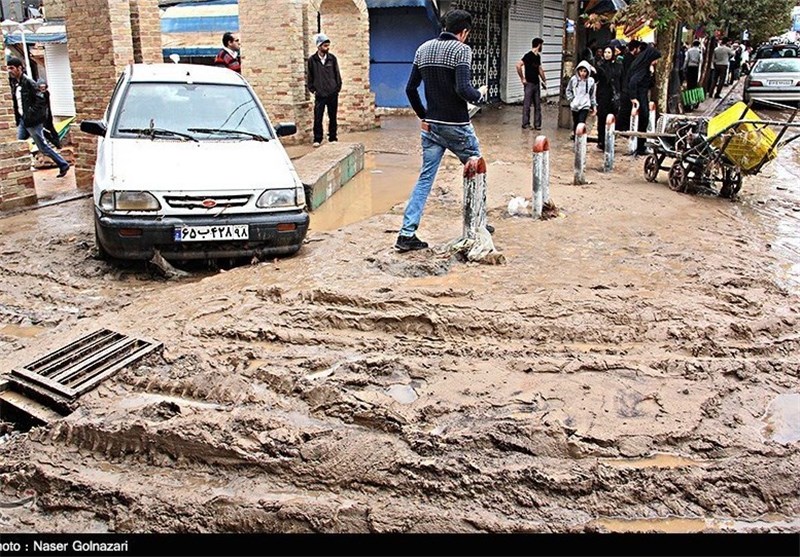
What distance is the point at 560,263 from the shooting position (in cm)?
627

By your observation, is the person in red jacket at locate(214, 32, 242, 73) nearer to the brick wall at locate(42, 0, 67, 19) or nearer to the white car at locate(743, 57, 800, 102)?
the brick wall at locate(42, 0, 67, 19)

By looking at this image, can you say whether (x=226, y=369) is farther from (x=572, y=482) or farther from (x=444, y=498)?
(x=572, y=482)

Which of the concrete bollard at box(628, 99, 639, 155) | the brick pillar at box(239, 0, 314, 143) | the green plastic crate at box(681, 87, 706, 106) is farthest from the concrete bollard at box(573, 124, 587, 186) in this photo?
the green plastic crate at box(681, 87, 706, 106)

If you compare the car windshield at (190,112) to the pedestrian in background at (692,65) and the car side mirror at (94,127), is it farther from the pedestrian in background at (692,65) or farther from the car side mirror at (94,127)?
the pedestrian in background at (692,65)

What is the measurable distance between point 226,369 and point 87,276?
9.03 ft

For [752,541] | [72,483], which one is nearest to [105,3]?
[72,483]

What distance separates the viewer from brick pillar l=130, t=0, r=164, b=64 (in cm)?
1083

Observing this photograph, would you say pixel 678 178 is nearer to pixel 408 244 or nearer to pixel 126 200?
pixel 408 244

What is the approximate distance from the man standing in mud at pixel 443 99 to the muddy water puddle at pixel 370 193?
1855 mm

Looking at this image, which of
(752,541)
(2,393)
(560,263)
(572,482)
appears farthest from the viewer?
(560,263)

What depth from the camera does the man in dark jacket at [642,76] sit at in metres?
11.9

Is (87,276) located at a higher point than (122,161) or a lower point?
lower

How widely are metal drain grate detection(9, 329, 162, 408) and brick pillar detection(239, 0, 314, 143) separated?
9.70 metres

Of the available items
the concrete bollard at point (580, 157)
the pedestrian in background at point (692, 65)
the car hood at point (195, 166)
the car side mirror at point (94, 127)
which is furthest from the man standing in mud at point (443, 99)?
the pedestrian in background at point (692, 65)
